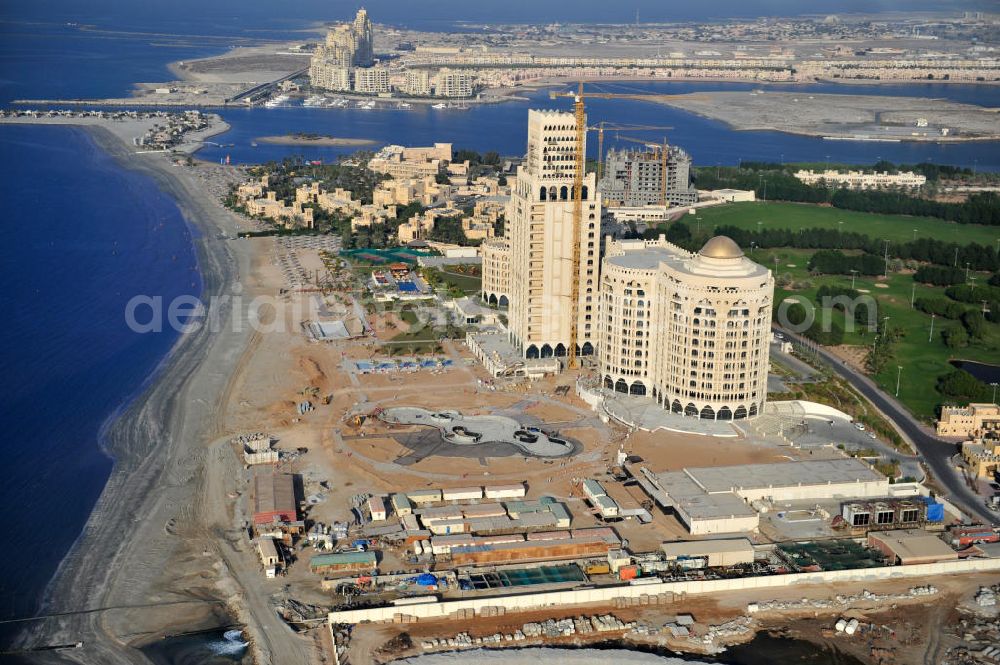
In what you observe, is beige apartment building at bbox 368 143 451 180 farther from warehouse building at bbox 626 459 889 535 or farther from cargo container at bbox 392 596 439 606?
cargo container at bbox 392 596 439 606

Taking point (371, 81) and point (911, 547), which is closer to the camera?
point (911, 547)

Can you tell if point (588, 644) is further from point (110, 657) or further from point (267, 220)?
point (267, 220)

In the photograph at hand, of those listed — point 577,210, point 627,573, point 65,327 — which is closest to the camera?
point 627,573

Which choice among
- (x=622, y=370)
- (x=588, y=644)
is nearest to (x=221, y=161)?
(x=622, y=370)

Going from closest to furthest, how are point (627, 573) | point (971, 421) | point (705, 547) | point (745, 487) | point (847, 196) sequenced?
1. point (627, 573)
2. point (705, 547)
3. point (745, 487)
4. point (971, 421)
5. point (847, 196)

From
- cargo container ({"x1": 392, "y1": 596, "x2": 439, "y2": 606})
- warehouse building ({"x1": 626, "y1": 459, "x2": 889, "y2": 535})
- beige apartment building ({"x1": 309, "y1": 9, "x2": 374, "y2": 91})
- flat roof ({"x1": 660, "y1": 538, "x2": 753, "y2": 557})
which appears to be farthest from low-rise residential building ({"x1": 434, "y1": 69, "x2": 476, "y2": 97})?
cargo container ({"x1": 392, "y1": 596, "x2": 439, "y2": 606})

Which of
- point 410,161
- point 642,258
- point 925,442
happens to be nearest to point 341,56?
point 410,161

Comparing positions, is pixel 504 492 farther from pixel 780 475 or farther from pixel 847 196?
pixel 847 196
